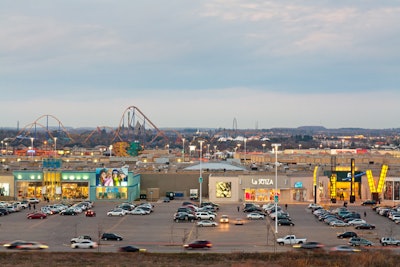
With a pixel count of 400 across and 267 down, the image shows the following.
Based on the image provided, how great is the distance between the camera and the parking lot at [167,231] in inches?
906

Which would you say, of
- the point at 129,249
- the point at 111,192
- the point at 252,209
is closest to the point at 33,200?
the point at 111,192

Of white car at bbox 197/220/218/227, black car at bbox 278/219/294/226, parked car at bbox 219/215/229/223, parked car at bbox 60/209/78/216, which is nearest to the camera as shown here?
white car at bbox 197/220/218/227

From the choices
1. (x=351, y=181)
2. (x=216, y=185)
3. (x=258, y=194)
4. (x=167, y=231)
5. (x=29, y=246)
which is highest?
(x=351, y=181)

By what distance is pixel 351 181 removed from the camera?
36938 mm

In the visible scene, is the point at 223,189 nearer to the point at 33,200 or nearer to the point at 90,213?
the point at 90,213

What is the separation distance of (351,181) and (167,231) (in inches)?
558

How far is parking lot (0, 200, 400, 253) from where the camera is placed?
2300 centimetres

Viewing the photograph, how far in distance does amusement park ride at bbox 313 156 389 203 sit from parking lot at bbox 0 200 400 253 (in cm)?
488

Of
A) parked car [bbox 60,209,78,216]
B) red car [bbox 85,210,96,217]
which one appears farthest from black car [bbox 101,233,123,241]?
parked car [bbox 60,209,78,216]

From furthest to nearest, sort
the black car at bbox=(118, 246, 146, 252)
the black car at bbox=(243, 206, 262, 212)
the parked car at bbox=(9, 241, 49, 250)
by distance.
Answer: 1. the black car at bbox=(243, 206, 262, 212)
2. the parked car at bbox=(9, 241, 49, 250)
3. the black car at bbox=(118, 246, 146, 252)

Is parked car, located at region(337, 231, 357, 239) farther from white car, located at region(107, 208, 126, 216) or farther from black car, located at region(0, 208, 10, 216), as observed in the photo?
black car, located at region(0, 208, 10, 216)

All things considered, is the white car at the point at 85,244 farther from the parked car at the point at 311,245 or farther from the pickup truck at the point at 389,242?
the pickup truck at the point at 389,242

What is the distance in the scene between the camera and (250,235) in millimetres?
25344

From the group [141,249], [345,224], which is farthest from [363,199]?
[141,249]
